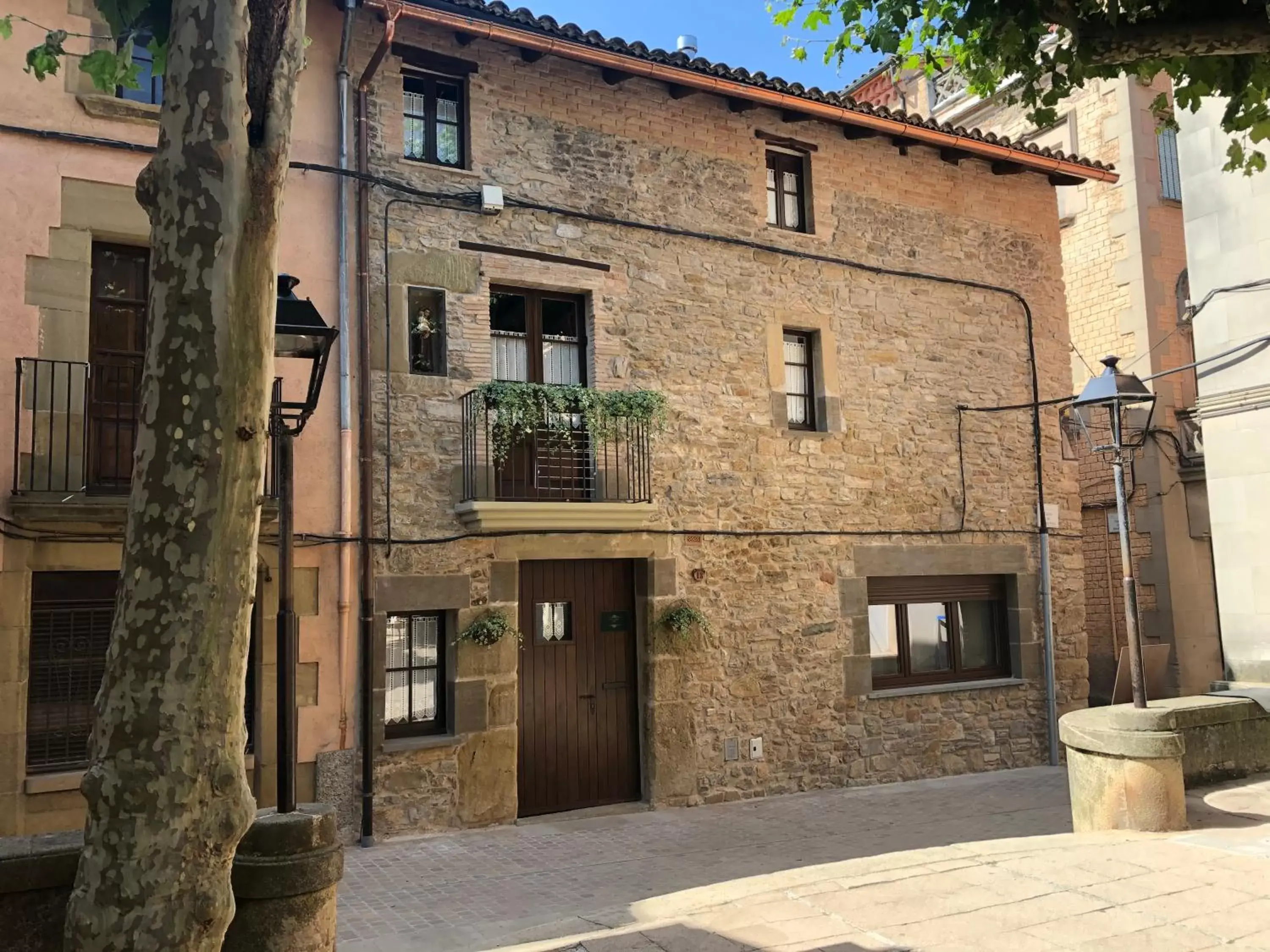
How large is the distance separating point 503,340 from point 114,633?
6.49 meters

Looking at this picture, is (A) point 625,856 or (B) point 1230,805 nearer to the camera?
(B) point 1230,805

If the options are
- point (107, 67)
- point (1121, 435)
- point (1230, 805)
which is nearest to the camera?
point (107, 67)

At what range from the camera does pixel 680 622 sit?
9.08 meters

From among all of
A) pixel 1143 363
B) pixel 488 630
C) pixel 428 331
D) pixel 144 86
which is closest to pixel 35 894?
pixel 488 630

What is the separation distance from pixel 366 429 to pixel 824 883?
16.0 ft

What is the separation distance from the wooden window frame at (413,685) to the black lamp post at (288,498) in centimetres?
336

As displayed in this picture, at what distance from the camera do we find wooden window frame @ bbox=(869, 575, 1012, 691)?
35.1ft

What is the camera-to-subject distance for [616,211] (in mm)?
9422

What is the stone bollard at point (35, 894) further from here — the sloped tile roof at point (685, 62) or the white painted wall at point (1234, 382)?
the white painted wall at point (1234, 382)

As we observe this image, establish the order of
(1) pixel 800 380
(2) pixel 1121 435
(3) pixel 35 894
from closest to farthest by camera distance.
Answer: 1. (3) pixel 35 894
2. (2) pixel 1121 435
3. (1) pixel 800 380

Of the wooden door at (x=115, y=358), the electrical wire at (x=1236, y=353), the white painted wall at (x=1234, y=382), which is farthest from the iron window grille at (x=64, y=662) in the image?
the electrical wire at (x=1236, y=353)

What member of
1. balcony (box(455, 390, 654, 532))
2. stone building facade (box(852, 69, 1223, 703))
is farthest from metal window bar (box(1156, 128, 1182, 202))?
balcony (box(455, 390, 654, 532))

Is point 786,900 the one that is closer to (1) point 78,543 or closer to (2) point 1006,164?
(1) point 78,543

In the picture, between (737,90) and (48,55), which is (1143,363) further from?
(48,55)
